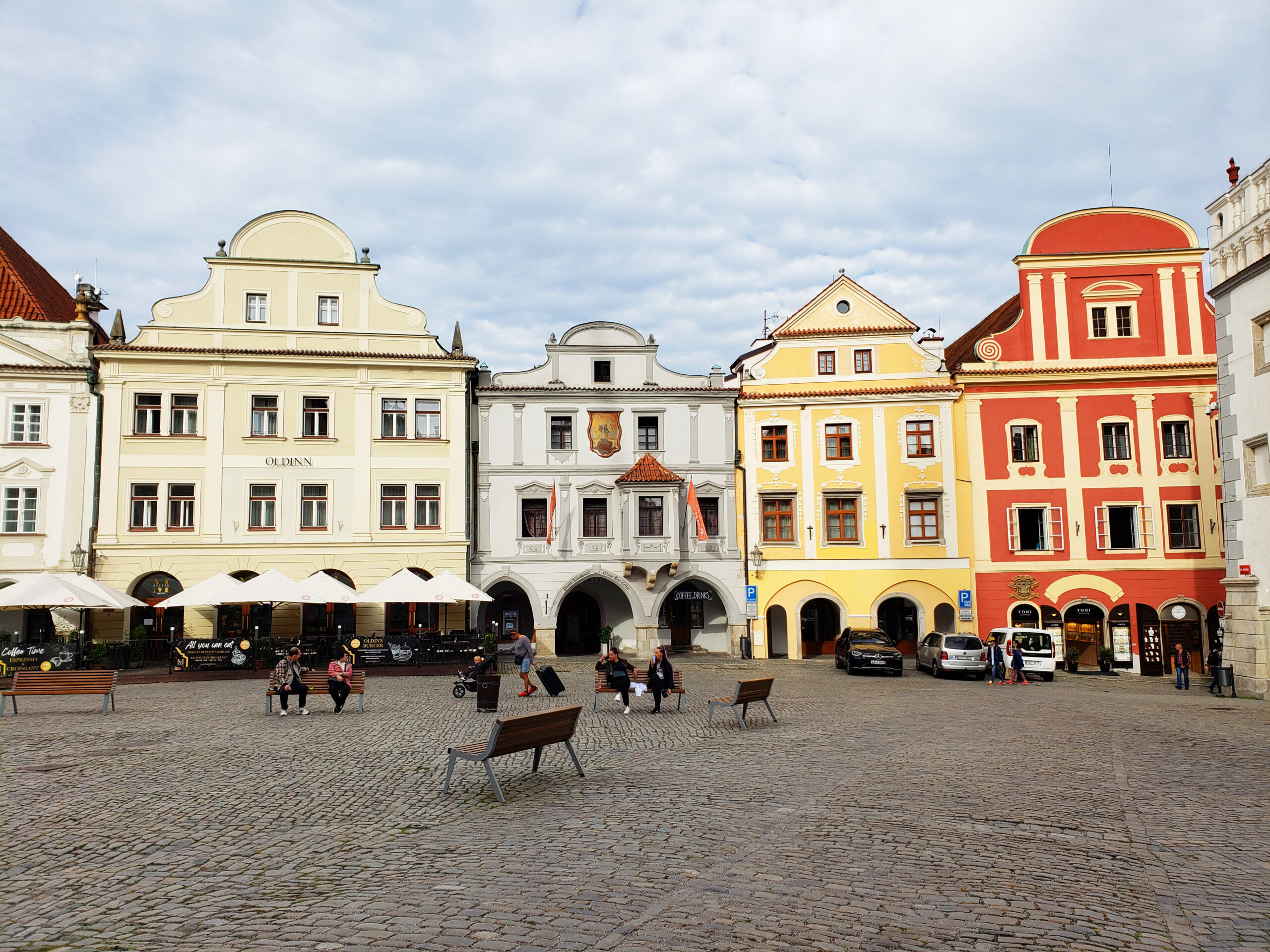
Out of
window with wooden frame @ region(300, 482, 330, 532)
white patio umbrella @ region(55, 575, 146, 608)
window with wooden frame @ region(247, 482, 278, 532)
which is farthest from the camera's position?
window with wooden frame @ region(300, 482, 330, 532)

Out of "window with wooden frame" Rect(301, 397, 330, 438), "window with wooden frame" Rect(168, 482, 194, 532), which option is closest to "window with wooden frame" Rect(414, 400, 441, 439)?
"window with wooden frame" Rect(301, 397, 330, 438)

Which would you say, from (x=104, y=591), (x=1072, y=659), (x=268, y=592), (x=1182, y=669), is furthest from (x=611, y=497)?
(x=1182, y=669)

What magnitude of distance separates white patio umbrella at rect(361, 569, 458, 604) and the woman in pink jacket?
33.5 ft

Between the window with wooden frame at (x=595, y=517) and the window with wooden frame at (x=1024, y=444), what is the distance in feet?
51.2

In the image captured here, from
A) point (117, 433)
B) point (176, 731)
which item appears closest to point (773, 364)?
point (117, 433)

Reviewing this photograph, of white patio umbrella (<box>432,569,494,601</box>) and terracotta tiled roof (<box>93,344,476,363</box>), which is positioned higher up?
terracotta tiled roof (<box>93,344,476,363</box>)

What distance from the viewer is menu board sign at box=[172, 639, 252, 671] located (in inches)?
1132

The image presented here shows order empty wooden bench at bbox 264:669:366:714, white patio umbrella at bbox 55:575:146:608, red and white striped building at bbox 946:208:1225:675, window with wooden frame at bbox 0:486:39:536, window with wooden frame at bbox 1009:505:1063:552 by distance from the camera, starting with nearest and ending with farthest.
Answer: empty wooden bench at bbox 264:669:366:714
white patio umbrella at bbox 55:575:146:608
window with wooden frame at bbox 0:486:39:536
red and white striped building at bbox 946:208:1225:675
window with wooden frame at bbox 1009:505:1063:552

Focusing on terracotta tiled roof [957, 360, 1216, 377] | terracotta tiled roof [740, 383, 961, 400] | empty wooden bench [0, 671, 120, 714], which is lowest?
empty wooden bench [0, 671, 120, 714]

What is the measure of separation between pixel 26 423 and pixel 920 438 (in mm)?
32412

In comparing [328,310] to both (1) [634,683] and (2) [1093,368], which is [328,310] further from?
(2) [1093,368]

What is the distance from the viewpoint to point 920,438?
37.8 m

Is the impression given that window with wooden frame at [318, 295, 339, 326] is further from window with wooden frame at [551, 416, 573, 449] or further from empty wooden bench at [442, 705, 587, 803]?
empty wooden bench at [442, 705, 587, 803]

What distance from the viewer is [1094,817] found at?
9.99 metres
